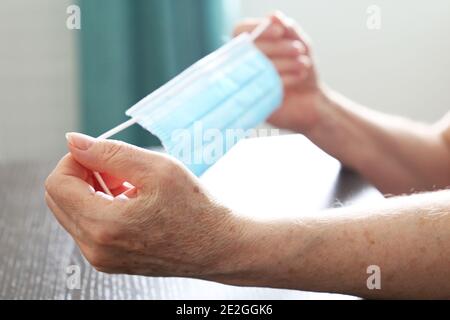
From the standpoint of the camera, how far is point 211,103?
33.6 inches

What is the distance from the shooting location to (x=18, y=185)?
1147 millimetres

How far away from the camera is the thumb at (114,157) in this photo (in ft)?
1.76

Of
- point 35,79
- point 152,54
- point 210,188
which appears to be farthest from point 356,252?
point 35,79

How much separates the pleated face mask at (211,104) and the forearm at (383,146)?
14 cm

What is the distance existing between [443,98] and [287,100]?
1079mm

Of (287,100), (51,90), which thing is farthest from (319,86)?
(51,90)

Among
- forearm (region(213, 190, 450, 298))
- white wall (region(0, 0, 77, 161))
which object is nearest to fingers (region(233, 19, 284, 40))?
forearm (region(213, 190, 450, 298))

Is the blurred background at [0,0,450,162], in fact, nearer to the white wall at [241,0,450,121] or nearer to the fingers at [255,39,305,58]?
the white wall at [241,0,450,121]

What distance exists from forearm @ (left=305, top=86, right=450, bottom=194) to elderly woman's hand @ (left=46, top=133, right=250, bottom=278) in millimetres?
603

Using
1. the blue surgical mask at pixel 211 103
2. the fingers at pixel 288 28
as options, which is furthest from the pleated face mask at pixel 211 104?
the fingers at pixel 288 28

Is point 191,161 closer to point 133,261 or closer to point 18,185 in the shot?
point 133,261

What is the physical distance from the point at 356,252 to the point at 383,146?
597mm

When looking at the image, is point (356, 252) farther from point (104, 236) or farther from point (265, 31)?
point (265, 31)

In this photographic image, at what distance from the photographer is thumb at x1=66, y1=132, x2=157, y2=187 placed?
537 millimetres
